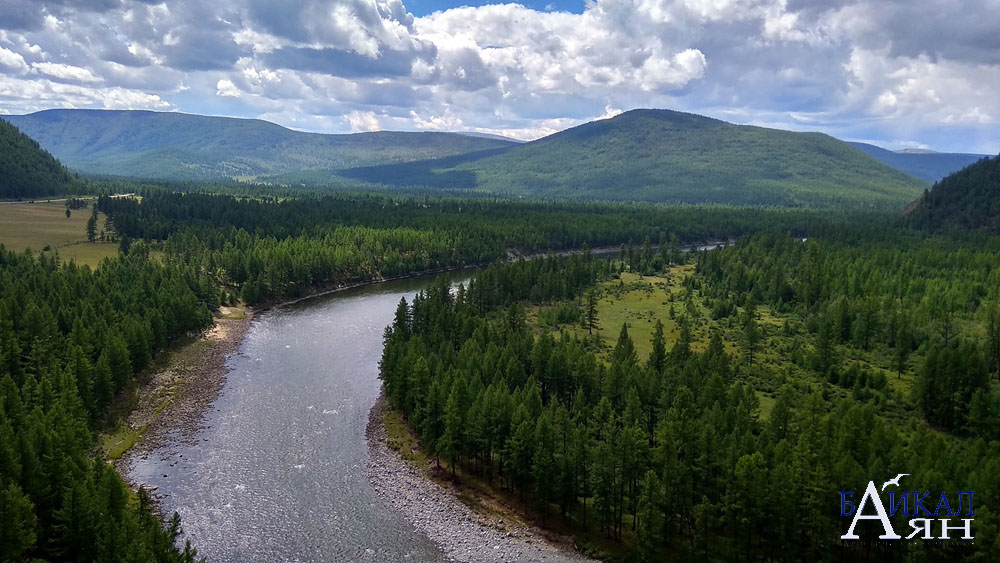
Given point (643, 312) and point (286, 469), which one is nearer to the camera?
point (286, 469)

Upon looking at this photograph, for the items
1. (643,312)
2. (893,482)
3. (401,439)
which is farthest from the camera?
(643,312)

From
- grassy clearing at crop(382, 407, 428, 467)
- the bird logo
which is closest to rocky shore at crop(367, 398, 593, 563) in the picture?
grassy clearing at crop(382, 407, 428, 467)

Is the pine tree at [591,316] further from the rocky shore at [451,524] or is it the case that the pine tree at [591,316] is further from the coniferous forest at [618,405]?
the rocky shore at [451,524]

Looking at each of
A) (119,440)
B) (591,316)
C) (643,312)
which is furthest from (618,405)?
(643,312)

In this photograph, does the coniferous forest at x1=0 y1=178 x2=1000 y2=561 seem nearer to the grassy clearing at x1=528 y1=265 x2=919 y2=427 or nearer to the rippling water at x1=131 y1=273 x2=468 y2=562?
the grassy clearing at x1=528 y1=265 x2=919 y2=427

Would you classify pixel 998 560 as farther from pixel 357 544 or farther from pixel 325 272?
pixel 325 272

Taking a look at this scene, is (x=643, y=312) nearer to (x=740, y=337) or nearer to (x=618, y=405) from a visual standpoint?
(x=740, y=337)

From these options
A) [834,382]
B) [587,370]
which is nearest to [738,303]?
[834,382]
